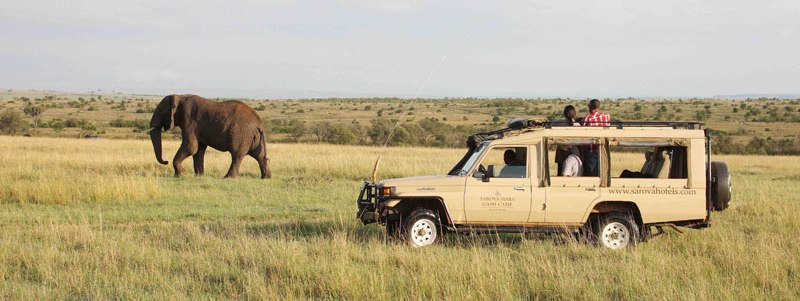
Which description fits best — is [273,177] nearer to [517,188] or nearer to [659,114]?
[517,188]

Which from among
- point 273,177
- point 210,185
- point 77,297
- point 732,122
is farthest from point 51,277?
point 732,122

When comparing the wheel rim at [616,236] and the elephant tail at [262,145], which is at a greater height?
the elephant tail at [262,145]

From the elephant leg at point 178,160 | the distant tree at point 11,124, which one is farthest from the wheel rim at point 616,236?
the distant tree at point 11,124

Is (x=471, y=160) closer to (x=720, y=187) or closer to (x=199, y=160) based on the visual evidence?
(x=720, y=187)

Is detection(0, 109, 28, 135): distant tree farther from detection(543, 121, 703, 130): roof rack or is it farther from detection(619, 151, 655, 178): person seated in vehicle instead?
detection(543, 121, 703, 130): roof rack

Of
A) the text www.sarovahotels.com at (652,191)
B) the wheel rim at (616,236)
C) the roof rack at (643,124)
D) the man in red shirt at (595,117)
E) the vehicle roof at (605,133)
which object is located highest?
the man in red shirt at (595,117)

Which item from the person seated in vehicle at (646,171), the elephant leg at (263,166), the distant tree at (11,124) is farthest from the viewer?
the distant tree at (11,124)

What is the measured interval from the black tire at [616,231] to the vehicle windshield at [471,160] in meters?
1.86

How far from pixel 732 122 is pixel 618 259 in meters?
64.1

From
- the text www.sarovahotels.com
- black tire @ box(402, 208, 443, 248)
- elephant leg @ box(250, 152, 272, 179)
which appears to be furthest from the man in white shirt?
elephant leg @ box(250, 152, 272, 179)

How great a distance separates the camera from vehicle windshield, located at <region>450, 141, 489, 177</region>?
11508 mm

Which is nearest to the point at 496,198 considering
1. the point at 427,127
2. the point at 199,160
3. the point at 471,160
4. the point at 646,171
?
the point at 471,160

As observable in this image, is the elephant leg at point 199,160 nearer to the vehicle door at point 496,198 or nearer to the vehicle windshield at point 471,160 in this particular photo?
the vehicle windshield at point 471,160

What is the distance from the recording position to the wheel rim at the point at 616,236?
1150cm
